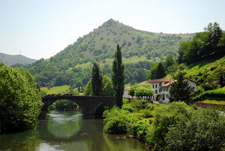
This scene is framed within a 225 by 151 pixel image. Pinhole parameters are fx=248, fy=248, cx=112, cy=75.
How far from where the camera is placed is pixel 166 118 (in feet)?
119

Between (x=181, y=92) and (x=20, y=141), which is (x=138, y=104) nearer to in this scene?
(x=181, y=92)

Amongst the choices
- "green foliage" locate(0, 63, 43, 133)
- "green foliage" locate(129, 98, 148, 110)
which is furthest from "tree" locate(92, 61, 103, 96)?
"green foliage" locate(0, 63, 43, 133)

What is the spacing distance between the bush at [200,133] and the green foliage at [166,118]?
85.4 inches

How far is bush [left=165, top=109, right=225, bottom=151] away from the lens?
2983 cm

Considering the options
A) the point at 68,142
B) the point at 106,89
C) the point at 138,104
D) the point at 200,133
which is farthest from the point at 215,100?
the point at 106,89

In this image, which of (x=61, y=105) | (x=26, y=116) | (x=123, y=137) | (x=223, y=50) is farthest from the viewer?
(x=61, y=105)

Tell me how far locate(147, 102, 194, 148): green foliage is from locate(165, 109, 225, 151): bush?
7.11ft

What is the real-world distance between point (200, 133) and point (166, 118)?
6492 millimetres

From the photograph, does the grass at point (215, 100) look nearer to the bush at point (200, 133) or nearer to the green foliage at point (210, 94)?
the green foliage at point (210, 94)

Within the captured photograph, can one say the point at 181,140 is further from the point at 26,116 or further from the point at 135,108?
the point at 135,108

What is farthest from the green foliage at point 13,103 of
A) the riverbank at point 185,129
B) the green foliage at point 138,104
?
the green foliage at point 138,104

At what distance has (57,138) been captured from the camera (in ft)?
177

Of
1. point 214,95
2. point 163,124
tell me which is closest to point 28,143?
point 163,124

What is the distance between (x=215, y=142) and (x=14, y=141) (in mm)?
36326
